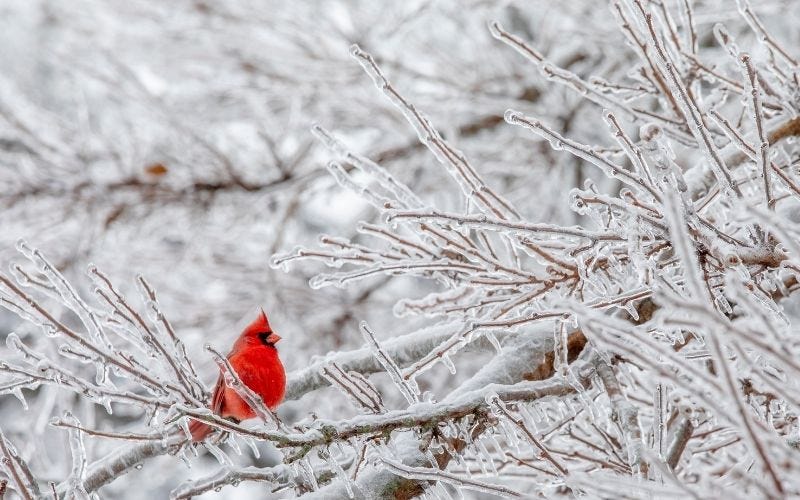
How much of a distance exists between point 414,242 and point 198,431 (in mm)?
673

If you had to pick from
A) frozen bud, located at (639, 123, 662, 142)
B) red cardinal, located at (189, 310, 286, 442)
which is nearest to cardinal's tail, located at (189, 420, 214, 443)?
red cardinal, located at (189, 310, 286, 442)

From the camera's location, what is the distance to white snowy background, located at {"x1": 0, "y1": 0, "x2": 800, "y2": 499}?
153 cm

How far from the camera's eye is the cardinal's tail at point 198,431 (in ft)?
6.16

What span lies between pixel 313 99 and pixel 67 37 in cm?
243

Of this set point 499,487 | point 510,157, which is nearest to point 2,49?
point 510,157

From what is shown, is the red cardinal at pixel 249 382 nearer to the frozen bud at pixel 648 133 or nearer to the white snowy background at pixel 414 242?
the white snowy background at pixel 414 242

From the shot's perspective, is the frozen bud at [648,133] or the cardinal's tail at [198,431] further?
the cardinal's tail at [198,431]

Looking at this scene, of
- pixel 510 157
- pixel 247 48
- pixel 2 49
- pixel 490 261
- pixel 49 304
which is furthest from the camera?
pixel 2 49

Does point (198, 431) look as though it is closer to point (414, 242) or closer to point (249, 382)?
point (249, 382)

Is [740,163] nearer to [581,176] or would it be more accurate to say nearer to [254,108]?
[581,176]

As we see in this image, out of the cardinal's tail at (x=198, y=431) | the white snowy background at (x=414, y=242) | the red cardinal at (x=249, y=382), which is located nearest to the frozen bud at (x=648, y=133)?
the white snowy background at (x=414, y=242)

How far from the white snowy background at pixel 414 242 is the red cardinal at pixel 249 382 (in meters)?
0.06

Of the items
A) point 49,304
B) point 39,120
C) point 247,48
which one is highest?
point 247,48

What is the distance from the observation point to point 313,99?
5.48 meters
